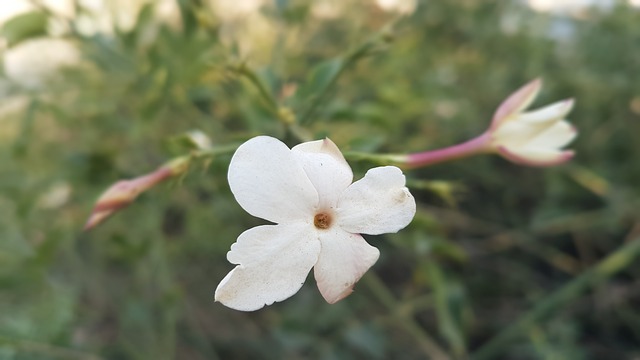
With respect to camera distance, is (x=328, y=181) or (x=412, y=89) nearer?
(x=328, y=181)

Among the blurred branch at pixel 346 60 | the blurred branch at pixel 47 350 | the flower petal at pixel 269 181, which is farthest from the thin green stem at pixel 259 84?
the blurred branch at pixel 47 350

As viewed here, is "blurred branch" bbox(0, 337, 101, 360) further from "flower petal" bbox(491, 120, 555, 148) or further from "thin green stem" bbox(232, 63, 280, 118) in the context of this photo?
"flower petal" bbox(491, 120, 555, 148)

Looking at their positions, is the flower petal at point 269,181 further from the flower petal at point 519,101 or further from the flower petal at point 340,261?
the flower petal at point 519,101

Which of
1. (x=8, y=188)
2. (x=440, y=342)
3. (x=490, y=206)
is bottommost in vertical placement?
(x=440, y=342)

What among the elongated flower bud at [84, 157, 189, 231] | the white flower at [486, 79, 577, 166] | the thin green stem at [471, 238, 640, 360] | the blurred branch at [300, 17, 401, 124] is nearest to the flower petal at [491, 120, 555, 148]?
the white flower at [486, 79, 577, 166]

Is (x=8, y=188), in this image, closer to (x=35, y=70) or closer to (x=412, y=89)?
(x=35, y=70)

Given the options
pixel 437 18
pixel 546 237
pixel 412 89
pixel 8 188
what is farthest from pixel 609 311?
pixel 8 188

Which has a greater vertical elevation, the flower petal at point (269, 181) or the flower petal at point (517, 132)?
the flower petal at point (269, 181)
